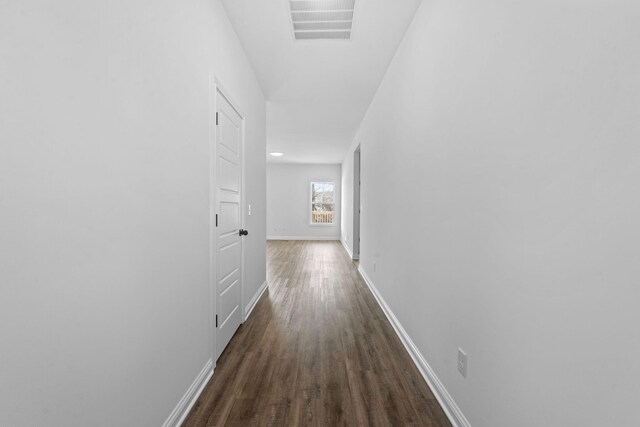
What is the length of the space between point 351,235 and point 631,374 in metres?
6.30

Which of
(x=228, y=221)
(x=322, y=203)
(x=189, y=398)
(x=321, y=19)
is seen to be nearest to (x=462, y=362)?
(x=189, y=398)

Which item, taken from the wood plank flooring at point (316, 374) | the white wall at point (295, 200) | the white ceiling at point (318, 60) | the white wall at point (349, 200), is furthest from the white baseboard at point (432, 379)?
the white wall at point (295, 200)

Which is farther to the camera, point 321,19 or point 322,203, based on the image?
point 322,203

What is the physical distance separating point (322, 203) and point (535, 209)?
957 cm

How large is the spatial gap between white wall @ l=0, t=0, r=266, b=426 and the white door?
0.46 meters

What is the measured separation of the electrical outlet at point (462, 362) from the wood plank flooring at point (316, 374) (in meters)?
0.33

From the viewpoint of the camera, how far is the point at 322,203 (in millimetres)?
10586

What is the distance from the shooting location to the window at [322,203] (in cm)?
1055

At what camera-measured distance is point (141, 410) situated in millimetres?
1273

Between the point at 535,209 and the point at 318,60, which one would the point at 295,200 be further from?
the point at 535,209

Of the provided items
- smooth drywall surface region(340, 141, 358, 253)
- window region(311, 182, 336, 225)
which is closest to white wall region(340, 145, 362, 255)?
smooth drywall surface region(340, 141, 358, 253)

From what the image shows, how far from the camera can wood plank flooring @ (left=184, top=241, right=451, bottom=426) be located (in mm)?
1673

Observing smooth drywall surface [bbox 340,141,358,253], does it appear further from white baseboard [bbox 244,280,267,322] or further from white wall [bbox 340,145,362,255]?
white baseboard [bbox 244,280,267,322]

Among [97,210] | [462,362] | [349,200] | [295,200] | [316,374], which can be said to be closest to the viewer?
[97,210]
